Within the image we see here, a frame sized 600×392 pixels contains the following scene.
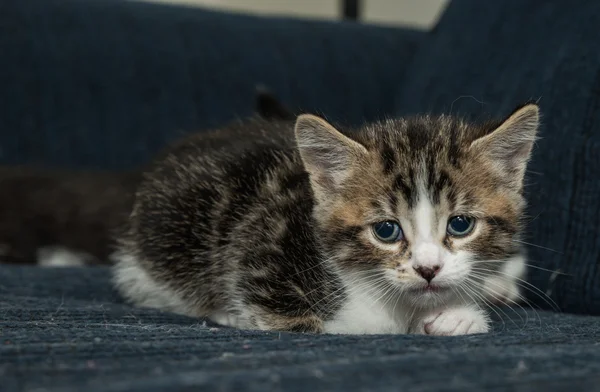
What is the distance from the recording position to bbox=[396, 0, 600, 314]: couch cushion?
1482 mm

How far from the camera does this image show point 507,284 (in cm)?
150

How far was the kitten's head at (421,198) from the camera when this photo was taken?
1.21 m

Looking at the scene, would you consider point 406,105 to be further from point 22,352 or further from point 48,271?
point 22,352

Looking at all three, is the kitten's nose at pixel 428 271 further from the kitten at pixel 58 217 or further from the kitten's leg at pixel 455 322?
the kitten at pixel 58 217

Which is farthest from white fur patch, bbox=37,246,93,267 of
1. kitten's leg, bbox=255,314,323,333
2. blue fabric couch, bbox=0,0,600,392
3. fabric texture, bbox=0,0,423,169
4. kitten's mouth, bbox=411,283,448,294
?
kitten's mouth, bbox=411,283,448,294

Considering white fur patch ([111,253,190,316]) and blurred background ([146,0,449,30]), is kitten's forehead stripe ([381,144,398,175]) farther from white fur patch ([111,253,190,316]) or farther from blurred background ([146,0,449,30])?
blurred background ([146,0,449,30])

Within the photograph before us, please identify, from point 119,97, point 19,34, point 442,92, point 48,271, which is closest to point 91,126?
point 119,97

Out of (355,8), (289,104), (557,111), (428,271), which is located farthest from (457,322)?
(355,8)

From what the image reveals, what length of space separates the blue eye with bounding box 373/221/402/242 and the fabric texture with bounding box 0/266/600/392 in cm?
20

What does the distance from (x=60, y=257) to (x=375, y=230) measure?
1.17 m

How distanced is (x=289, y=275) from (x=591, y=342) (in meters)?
0.52

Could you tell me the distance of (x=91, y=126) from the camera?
7.85 ft

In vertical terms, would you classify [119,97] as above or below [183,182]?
above

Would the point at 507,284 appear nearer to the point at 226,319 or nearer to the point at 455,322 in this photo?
the point at 455,322
